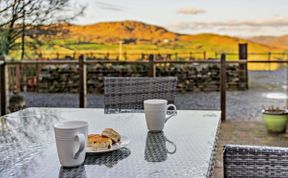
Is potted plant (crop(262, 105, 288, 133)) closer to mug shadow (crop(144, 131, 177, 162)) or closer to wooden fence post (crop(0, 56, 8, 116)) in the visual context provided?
mug shadow (crop(144, 131, 177, 162))

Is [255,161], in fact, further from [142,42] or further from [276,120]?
[142,42]

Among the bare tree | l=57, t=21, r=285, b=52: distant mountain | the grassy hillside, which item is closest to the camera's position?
the bare tree

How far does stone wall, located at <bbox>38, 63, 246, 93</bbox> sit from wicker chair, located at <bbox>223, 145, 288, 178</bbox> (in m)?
5.35

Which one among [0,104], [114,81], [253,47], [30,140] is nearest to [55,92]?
[0,104]

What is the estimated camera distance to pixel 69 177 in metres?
1.02

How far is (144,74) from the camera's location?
691 centimetres

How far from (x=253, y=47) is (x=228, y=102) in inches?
75.7

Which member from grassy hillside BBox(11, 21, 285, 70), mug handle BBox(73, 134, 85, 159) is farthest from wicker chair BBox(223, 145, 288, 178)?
grassy hillside BBox(11, 21, 285, 70)

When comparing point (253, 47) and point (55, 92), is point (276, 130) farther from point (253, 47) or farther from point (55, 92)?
point (55, 92)

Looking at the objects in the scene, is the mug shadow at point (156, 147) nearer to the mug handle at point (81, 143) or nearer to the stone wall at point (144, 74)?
the mug handle at point (81, 143)

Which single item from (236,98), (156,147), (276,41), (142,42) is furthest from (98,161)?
(276,41)

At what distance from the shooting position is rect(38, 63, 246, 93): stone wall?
278 inches

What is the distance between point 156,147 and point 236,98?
554 cm

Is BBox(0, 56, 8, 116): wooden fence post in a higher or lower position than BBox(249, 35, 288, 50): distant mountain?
lower
